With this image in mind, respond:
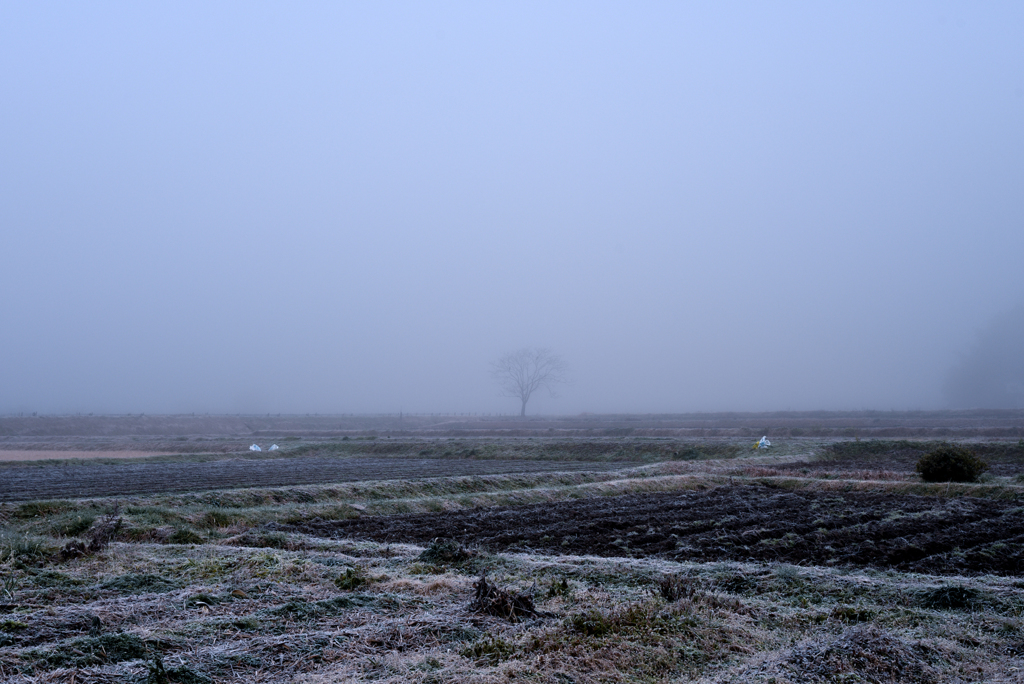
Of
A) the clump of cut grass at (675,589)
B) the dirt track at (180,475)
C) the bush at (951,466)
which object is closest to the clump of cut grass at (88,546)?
the clump of cut grass at (675,589)

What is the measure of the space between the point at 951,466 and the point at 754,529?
15.5 meters

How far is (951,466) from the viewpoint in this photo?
28.7m

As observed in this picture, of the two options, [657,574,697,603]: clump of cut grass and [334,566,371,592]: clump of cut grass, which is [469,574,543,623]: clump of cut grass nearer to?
[657,574,697,603]: clump of cut grass

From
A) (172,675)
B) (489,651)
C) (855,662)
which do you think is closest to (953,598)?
(855,662)

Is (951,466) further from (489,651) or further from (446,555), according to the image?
(489,651)

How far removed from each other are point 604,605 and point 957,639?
12.9ft

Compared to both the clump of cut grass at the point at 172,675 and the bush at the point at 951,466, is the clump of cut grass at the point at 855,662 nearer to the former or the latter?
the clump of cut grass at the point at 172,675

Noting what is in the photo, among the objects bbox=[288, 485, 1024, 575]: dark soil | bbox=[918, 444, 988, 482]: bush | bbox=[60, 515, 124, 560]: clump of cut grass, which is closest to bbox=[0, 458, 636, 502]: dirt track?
bbox=[288, 485, 1024, 575]: dark soil

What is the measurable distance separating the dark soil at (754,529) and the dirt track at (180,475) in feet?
40.1

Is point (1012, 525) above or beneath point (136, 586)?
beneath

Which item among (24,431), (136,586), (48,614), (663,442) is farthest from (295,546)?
(24,431)

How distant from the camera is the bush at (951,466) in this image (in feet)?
93.8

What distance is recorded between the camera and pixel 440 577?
10.8 m

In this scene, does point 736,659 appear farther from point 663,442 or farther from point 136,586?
point 663,442
